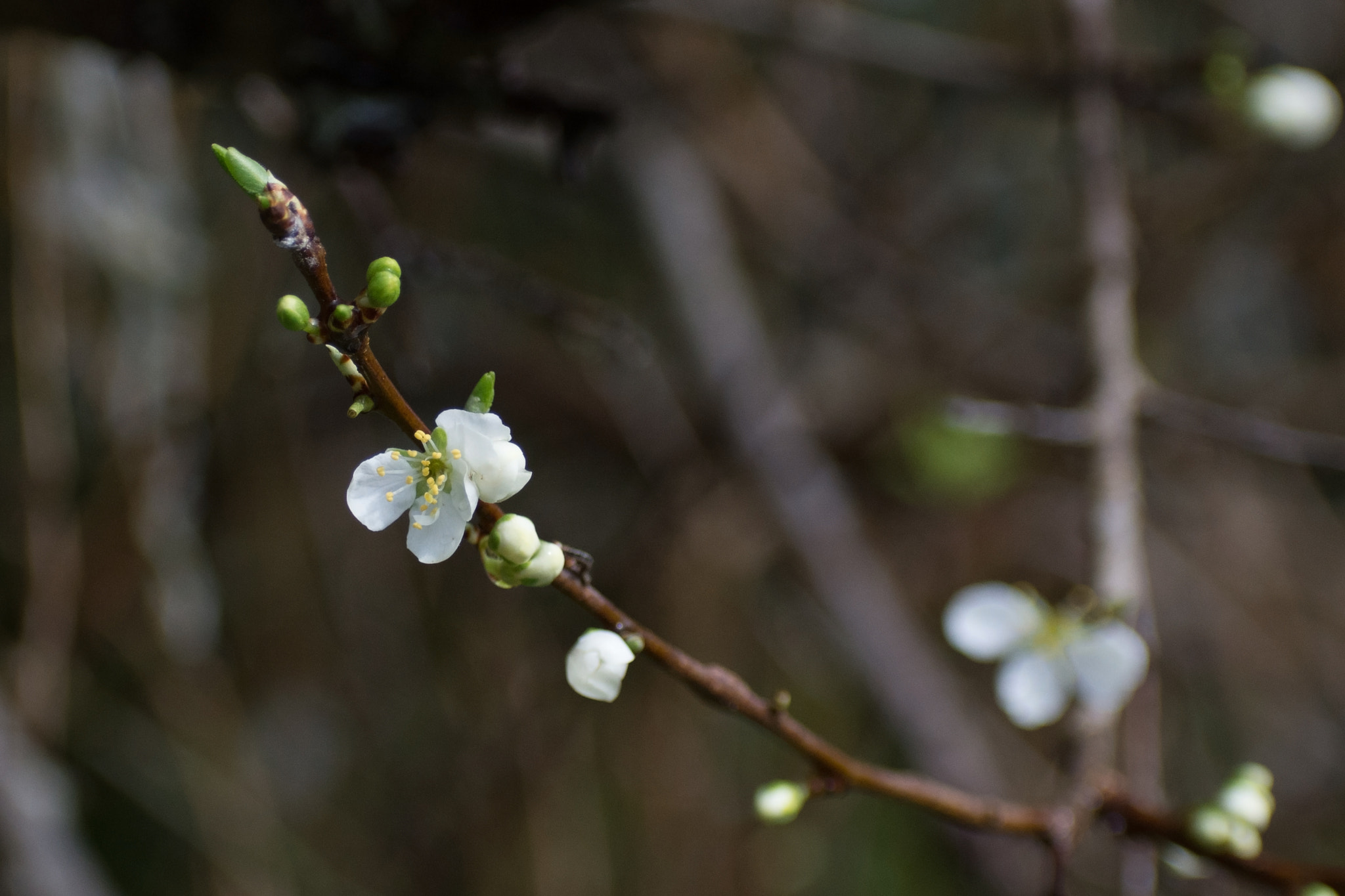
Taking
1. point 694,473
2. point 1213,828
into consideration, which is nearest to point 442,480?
→ point 1213,828

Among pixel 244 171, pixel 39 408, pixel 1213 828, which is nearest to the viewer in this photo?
pixel 244 171

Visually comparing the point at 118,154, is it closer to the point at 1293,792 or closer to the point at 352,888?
the point at 352,888

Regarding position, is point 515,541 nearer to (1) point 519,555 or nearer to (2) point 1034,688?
(1) point 519,555

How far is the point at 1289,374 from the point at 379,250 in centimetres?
303

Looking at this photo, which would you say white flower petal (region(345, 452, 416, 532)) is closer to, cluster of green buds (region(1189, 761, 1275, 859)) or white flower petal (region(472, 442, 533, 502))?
white flower petal (region(472, 442, 533, 502))

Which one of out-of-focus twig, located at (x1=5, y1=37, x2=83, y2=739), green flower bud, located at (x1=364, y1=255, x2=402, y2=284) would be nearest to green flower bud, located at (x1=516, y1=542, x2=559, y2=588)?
green flower bud, located at (x1=364, y1=255, x2=402, y2=284)

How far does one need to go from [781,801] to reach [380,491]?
0.49 m

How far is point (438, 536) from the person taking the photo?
689 millimetres

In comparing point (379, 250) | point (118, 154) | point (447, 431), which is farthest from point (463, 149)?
point (447, 431)

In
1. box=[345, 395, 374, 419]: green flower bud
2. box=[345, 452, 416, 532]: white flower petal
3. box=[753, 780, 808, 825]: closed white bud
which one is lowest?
box=[753, 780, 808, 825]: closed white bud

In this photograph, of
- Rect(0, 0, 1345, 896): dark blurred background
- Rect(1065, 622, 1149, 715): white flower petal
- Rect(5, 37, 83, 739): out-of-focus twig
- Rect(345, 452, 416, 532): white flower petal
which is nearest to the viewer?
Rect(345, 452, 416, 532): white flower petal

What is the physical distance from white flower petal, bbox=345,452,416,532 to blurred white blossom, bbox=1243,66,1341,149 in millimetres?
1799

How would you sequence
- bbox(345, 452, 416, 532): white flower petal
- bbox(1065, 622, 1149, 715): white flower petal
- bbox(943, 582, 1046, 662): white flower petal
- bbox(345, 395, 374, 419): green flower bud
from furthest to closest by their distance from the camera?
1. bbox(943, 582, 1046, 662): white flower petal
2. bbox(1065, 622, 1149, 715): white flower petal
3. bbox(345, 452, 416, 532): white flower petal
4. bbox(345, 395, 374, 419): green flower bud

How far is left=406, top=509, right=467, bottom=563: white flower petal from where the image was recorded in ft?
2.22
